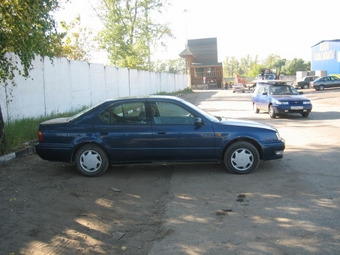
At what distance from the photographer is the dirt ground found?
422 cm

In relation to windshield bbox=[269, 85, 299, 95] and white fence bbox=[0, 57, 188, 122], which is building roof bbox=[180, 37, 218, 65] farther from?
windshield bbox=[269, 85, 299, 95]

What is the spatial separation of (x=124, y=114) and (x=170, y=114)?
0.86m

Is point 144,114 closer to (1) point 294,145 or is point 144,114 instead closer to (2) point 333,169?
(2) point 333,169

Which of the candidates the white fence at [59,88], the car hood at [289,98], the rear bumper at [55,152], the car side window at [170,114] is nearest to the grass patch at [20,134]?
the white fence at [59,88]

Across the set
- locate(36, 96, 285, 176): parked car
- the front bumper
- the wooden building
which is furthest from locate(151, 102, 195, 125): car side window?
the wooden building

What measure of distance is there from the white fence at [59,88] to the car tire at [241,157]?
6702 mm

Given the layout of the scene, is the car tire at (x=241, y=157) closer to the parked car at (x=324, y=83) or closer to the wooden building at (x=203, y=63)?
the parked car at (x=324, y=83)

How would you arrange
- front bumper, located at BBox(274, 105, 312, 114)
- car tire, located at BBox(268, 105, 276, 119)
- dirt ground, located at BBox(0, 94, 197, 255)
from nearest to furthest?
dirt ground, located at BBox(0, 94, 197, 255) → front bumper, located at BBox(274, 105, 312, 114) → car tire, located at BBox(268, 105, 276, 119)

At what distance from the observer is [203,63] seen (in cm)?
7212

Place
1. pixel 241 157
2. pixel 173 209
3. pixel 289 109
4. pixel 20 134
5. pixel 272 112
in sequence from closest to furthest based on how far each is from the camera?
pixel 173 209 < pixel 241 157 < pixel 20 134 < pixel 289 109 < pixel 272 112

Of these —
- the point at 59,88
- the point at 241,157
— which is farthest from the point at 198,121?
the point at 59,88

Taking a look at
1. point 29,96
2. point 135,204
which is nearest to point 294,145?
point 135,204

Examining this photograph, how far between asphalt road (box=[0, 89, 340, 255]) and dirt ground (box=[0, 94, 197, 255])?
0.04 feet

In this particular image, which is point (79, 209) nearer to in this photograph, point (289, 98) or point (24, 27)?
point (24, 27)
